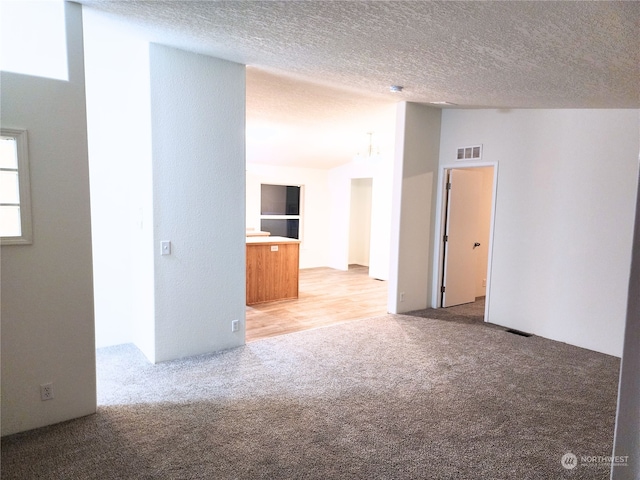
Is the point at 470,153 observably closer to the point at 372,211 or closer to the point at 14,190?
the point at 372,211

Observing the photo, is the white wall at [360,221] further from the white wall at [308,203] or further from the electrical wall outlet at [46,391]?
the electrical wall outlet at [46,391]

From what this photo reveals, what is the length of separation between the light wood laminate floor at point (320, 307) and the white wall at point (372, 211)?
59cm

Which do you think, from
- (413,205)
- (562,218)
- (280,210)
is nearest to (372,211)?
(280,210)

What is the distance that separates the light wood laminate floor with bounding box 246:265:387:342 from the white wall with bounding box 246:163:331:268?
4.13 feet

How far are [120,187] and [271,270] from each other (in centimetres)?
257

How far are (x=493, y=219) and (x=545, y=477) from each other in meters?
3.40

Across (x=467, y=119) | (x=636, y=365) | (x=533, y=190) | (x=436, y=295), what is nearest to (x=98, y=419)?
(x=636, y=365)

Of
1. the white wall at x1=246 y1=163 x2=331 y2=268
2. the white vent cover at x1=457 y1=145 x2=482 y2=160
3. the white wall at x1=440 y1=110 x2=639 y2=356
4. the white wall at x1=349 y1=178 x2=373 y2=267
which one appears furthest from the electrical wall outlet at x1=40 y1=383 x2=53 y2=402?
the white wall at x1=349 y1=178 x2=373 y2=267

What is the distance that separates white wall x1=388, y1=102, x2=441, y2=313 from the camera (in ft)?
17.0

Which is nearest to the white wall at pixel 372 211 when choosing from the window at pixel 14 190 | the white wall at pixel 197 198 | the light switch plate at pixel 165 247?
the white wall at pixel 197 198

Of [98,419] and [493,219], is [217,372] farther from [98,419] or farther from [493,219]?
[493,219]

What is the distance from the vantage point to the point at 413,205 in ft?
17.5

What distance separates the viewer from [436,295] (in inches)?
224

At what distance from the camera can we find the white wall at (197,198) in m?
3.43
